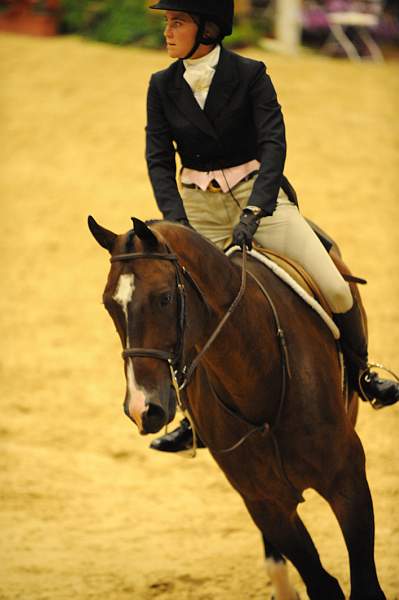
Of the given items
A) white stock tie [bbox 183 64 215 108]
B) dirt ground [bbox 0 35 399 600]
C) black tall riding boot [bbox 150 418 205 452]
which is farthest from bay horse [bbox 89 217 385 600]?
dirt ground [bbox 0 35 399 600]

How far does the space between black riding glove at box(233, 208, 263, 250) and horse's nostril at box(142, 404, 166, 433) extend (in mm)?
1164

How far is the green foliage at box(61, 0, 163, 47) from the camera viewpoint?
19.2m

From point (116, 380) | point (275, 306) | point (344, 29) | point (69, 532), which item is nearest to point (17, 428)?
point (116, 380)

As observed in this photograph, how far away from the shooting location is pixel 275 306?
17.4 ft

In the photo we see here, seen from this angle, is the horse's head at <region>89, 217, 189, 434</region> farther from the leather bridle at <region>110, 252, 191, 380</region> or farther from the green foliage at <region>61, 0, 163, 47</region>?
the green foliage at <region>61, 0, 163, 47</region>

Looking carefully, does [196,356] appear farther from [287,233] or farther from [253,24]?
[253,24]

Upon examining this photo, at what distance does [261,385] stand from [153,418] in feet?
3.56

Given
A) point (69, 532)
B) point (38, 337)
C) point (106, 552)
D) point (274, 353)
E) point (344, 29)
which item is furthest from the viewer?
A: point (344, 29)

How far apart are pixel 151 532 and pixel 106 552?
605mm

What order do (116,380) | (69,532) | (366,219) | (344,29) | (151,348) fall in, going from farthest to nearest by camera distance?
1. (344,29)
2. (366,219)
3. (116,380)
4. (69,532)
5. (151,348)

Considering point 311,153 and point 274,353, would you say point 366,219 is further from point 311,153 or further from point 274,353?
point 274,353

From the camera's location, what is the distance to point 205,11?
16.6 feet

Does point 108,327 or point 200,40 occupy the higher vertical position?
point 200,40

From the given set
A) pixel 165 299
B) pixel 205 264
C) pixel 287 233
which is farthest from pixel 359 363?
pixel 165 299
